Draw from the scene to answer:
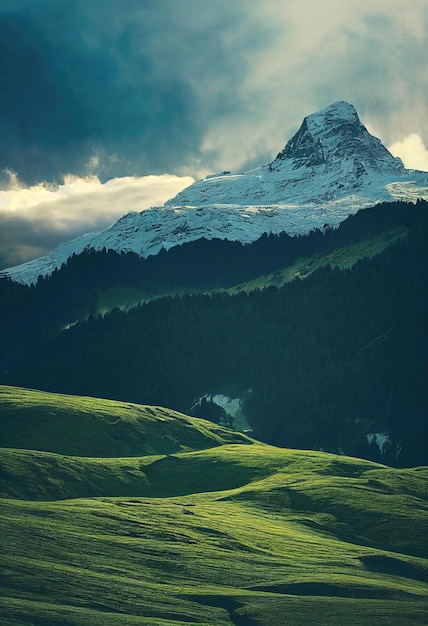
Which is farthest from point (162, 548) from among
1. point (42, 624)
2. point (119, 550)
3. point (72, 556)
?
point (42, 624)

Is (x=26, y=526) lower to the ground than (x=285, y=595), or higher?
higher

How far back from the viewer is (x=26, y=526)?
591 ft

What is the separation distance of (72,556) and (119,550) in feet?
39.4

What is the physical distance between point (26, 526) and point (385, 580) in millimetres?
59524

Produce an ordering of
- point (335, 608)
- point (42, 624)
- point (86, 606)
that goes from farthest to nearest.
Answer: point (335, 608), point (86, 606), point (42, 624)

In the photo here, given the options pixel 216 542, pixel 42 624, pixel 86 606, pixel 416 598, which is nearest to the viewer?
pixel 42 624

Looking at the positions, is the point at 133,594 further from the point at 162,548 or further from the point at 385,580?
the point at 385,580

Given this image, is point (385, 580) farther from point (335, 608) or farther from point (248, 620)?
point (248, 620)

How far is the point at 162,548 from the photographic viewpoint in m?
187

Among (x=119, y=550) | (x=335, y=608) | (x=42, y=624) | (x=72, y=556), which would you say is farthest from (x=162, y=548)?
(x=42, y=624)

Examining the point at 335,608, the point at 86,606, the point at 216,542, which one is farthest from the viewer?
the point at 216,542

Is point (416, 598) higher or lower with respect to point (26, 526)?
lower

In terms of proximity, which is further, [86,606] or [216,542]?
[216,542]

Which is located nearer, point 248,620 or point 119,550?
point 248,620
